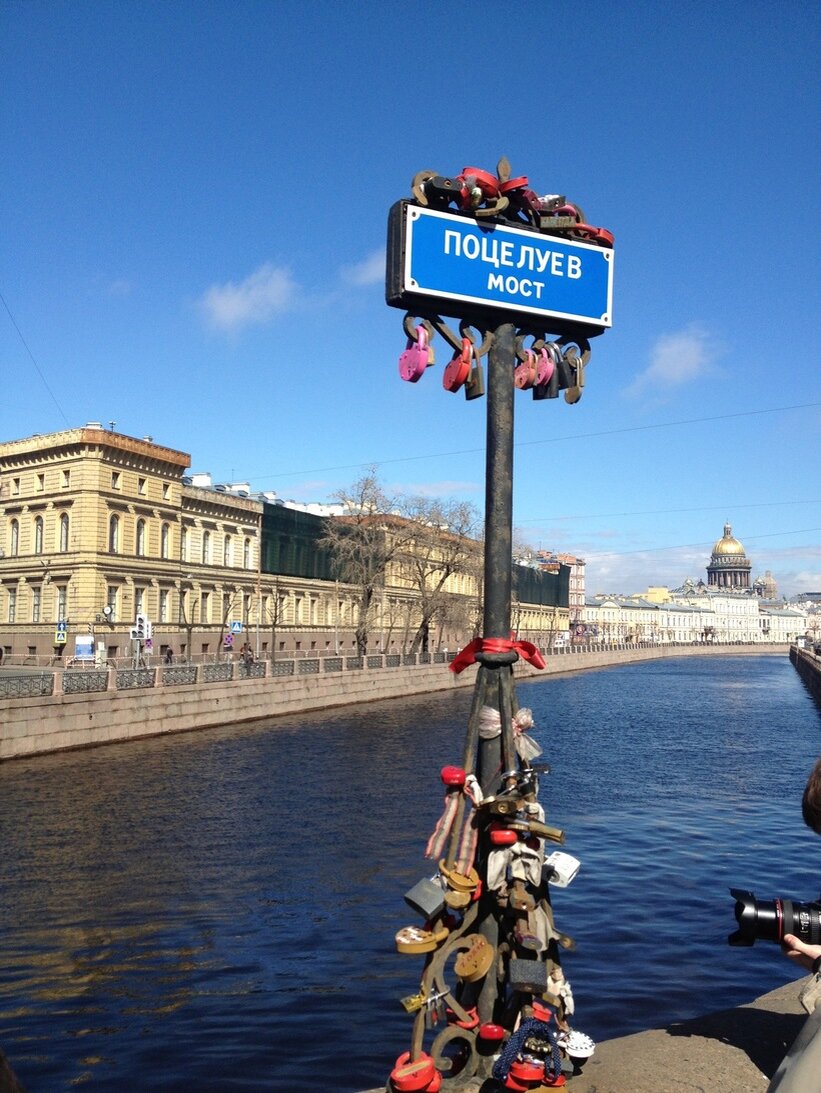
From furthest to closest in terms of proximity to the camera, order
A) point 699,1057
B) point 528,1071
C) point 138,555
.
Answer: point 138,555 → point 699,1057 → point 528,1071

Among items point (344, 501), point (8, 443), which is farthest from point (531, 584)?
point (8, 443)

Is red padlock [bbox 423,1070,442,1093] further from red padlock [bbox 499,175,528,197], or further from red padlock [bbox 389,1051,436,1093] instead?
red padlock [bbox 499,175,528,197]

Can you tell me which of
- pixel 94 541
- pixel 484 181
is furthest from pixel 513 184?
pixel 94 541

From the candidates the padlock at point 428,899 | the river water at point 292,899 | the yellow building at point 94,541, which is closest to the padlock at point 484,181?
the padlock at point 428,899

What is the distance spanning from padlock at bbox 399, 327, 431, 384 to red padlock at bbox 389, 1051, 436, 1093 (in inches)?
141

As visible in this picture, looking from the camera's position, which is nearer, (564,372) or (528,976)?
(528,976)

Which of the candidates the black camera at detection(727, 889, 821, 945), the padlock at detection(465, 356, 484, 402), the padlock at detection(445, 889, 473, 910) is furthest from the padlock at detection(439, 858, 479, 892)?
the padlock at detection(465, 356, 484, 402)

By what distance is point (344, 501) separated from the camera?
64.6 m

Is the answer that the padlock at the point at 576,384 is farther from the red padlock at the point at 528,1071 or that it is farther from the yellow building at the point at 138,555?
the yellow building at the point at 138,555

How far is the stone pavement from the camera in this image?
16.2 feet

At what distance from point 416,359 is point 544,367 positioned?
32.7 inches

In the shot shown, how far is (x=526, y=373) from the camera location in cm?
588

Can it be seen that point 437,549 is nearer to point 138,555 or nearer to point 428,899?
point 138,555

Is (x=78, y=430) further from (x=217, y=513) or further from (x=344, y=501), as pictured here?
(x=344, y=501)
